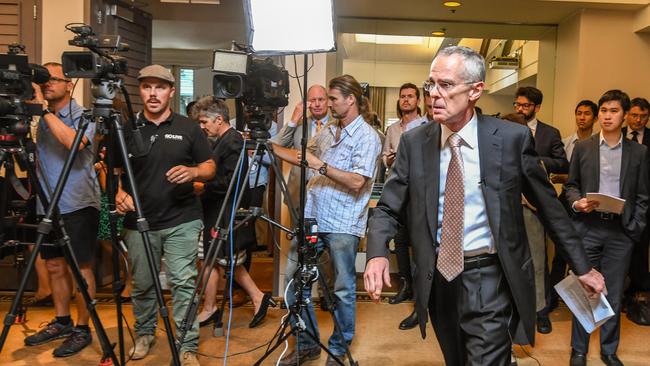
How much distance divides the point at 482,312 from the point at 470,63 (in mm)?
770

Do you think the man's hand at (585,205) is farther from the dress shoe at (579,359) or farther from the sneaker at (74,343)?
the sneaker at (74,343)

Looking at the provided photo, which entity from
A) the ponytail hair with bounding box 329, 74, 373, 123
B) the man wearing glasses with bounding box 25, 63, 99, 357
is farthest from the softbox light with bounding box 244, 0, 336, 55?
the man wearing glasses with bounding box 25, 63, 99, 357

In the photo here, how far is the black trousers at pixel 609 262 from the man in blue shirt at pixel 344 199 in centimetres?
120

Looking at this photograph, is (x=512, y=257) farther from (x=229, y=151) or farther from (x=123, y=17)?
(x=123, y=17)

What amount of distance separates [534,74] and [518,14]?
784 mm

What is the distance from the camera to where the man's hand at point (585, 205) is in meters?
3.00

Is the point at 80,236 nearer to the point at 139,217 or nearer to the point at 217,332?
the point at 217,332

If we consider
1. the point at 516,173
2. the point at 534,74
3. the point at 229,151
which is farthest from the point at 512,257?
the point at 534,74

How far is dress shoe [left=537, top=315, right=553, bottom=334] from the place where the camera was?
3670 millimetres

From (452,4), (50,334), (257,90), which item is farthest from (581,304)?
(452,4)

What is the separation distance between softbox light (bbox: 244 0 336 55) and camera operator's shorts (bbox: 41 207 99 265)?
1.43 metres

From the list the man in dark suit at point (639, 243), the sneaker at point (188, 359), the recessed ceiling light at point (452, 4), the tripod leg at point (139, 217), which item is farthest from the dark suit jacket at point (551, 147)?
the tripod leg at point (139, 217)

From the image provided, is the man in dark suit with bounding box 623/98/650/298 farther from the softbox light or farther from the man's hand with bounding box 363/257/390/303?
the man's hand with bounding box 363/257/390/303

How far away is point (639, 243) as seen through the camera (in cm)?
417
